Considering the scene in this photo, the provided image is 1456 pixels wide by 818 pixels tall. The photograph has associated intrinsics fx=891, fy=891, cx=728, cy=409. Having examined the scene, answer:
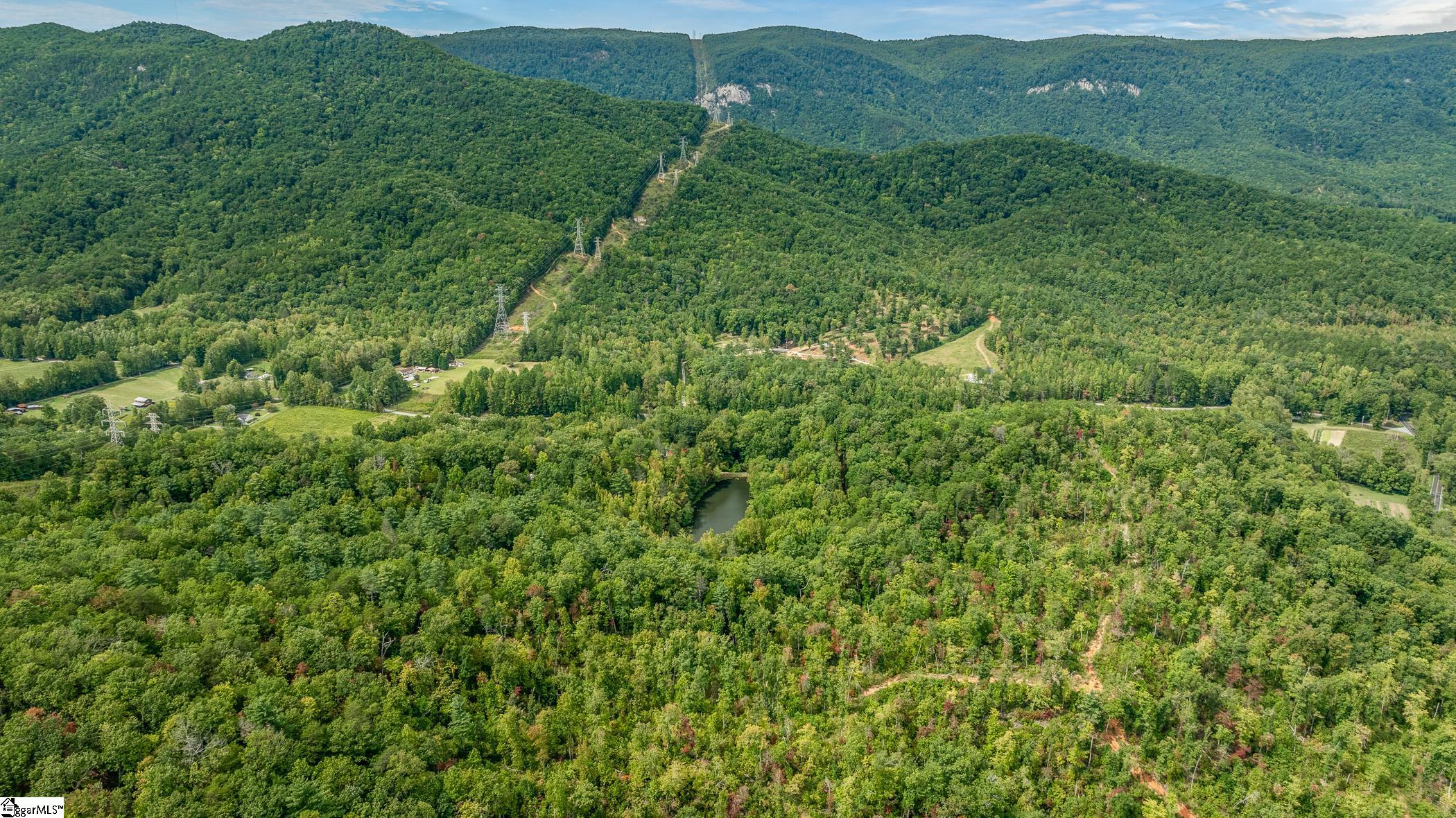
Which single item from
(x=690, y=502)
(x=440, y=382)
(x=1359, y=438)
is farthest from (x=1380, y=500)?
(x=440, y=382)

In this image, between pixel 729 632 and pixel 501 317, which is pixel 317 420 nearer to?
pixel 501 317

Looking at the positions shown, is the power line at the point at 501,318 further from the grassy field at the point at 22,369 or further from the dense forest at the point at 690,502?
the grassy field at the point at 22,369

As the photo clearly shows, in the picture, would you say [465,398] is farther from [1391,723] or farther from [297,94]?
[297,94]

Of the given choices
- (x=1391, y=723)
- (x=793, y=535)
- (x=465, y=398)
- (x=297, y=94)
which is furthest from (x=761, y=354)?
(x=297, y=94)

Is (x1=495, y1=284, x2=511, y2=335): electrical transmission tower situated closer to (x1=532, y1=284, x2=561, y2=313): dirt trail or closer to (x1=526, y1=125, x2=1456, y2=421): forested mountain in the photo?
(x1=526, y1=125, x2=1456, y2=421): forested mountain

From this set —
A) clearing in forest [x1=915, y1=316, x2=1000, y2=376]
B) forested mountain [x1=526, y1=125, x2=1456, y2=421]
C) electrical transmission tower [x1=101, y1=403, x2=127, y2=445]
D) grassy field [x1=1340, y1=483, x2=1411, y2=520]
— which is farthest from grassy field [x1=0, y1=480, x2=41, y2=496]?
grassy field [x1=1340, y1=483, x2=1411, y2=520]

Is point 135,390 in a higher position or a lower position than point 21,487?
lower
